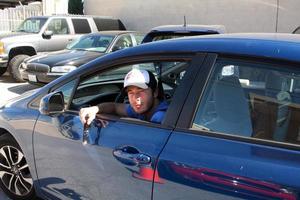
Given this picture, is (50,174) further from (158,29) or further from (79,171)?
(158,29)

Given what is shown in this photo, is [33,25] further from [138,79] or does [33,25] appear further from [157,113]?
[157,113]

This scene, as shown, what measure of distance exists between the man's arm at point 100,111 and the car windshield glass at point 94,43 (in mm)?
6918

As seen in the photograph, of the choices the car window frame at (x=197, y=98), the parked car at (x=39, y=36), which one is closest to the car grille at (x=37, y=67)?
Answer: the parked car at (x=39, y=36)

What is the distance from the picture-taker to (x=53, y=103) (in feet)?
10.1

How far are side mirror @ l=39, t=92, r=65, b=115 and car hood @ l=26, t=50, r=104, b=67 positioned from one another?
20.3 ft

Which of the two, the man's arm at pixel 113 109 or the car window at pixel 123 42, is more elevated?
the man's arm at pixel 113 109

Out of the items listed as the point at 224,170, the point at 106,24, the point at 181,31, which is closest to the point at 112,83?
the point at 224,170

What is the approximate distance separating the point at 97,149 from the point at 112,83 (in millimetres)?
1358

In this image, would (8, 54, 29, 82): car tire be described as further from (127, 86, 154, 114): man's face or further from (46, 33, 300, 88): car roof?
(46, 33, 300, 88): car roof

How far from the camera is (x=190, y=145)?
2312mm

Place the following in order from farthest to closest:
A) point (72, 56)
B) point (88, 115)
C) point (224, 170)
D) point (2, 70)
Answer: point (2, 70) → point (72, 56) → point (88, 115) → point (224, 170)

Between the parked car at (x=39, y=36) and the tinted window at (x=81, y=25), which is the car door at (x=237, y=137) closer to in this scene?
the parked car at (x=39, y=36)

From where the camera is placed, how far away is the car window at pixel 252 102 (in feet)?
7.14

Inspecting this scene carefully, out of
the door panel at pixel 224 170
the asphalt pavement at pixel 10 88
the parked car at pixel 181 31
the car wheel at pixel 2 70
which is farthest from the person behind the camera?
the car wheel at pixel 2 70
